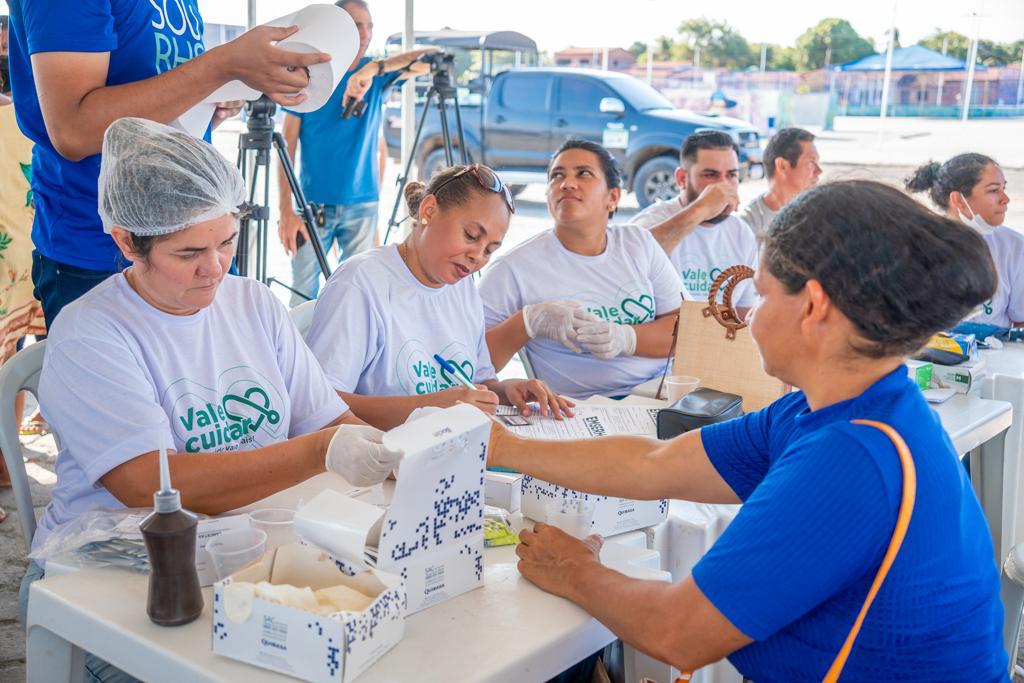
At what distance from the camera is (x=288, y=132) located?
4441 mm

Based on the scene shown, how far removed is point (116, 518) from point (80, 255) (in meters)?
0.75

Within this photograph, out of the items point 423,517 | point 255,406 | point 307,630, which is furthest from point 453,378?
point 307,630

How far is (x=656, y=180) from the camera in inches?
354

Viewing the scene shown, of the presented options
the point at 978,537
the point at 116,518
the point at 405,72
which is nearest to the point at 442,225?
the point at 116,518

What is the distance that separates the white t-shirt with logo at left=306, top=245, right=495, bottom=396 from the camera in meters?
2.03

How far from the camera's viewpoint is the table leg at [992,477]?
2523mm

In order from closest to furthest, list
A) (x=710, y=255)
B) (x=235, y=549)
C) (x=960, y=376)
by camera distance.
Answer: (x=235, y=549) < (x=960, y=376) < (x=710, y=255)

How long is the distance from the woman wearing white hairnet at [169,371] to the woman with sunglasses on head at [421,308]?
376mm

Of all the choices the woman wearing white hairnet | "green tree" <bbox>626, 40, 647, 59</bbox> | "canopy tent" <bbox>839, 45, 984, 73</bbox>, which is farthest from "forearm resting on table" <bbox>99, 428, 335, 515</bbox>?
"green tree" <bbox>626, 40, 647, 59</bbox>

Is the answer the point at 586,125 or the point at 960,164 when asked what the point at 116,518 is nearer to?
the point at 960,164

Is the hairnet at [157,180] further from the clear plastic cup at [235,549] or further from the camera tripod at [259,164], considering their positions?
the camera tripod at [259,164]

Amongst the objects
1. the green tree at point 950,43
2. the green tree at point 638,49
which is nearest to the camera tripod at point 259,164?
the green tree at point 950,43

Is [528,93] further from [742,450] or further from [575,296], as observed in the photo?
[742,450]

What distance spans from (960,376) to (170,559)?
2.06 m
